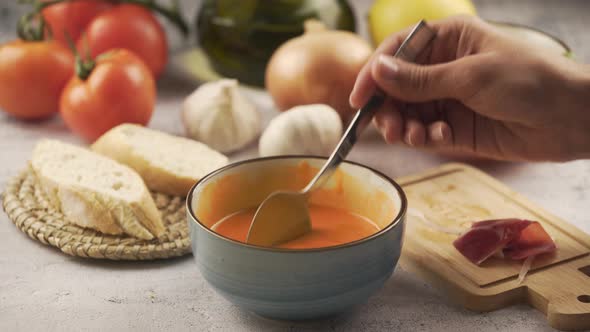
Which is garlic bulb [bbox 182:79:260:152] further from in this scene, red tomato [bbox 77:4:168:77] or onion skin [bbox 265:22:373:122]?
red tomato [bbox 77:4:168:77]

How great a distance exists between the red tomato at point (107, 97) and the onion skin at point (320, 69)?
13.9 inches

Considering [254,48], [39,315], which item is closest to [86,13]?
[254,48]

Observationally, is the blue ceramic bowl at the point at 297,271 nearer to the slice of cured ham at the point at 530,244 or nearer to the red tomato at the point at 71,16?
the slice of cured ham at the point at 530,244

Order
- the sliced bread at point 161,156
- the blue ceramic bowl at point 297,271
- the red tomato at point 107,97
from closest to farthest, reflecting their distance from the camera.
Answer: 1. the blue ceramic bowl at point 297,271
2. the sliced bread at point 161,156
3. the red tomato at point 107,97

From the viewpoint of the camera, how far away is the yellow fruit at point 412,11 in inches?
81.0

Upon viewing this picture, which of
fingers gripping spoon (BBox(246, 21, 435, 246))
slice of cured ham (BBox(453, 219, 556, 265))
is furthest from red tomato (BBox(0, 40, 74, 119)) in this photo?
slice of cured ham (BBox(453, 219, 556, 265))

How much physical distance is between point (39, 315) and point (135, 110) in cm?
75

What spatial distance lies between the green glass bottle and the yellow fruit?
0.13 metres

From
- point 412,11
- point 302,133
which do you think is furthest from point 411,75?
point 412,11

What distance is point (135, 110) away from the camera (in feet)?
6.13

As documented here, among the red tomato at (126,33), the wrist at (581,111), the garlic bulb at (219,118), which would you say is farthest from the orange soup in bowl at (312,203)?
the red tomato at (126,33)

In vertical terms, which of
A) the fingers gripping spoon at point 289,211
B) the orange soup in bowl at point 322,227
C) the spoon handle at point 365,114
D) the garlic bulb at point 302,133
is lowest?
the garlic bulb at point 302,133

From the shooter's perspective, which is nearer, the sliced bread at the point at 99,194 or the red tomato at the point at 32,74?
the sliced bread at the point at 99,194

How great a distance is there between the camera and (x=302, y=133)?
1.70 meters
